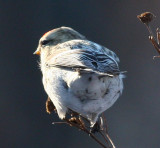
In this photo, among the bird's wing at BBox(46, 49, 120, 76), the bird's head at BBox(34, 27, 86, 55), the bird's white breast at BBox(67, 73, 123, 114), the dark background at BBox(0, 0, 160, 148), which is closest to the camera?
the bird's wing at BBox(46, 49, 120, 76)

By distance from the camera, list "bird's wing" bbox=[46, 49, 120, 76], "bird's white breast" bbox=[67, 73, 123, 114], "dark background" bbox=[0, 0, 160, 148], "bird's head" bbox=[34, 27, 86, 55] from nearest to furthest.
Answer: "bird's wing" bbox=[46, 49, 120, 76] → "bird's white breast" bbox=[67, 73, 123, 114] → "bird's head" bbox=[34, 27, 86, 55] → "dark background" bbox=[0, 0, 160, 148]

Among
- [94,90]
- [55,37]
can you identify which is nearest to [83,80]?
[94,90]

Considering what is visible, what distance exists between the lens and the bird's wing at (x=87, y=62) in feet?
13.3

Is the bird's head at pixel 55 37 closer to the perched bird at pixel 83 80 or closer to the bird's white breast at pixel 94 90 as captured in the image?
the perched bird at pixel 83 80

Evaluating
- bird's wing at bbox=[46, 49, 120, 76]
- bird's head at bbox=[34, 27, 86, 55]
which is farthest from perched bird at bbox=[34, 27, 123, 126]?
bird's head at bbox=[34, 27, 86, 55]

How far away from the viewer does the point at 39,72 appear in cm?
883

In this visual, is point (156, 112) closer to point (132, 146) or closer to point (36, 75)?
point (132, 146)

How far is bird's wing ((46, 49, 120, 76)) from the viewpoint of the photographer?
4.05m

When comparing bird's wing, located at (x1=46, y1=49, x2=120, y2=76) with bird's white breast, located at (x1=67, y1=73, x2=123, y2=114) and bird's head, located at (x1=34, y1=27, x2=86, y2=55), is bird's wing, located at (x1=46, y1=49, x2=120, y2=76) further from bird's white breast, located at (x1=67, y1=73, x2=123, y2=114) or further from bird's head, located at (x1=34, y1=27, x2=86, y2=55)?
bird's head, located at (x1=34, y1=27, x2=86, y2=55)

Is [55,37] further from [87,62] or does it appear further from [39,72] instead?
[39,72]

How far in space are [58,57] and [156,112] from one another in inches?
138

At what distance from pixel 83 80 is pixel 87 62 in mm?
155

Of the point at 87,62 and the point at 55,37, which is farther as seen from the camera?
the point at 55,37

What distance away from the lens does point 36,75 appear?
8922 mm
